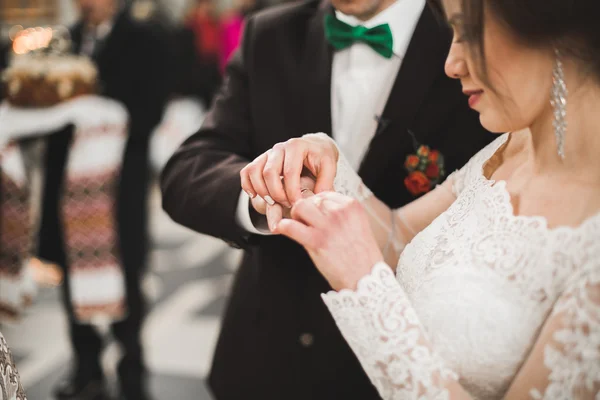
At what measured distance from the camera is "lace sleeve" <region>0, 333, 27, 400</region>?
0.80 m

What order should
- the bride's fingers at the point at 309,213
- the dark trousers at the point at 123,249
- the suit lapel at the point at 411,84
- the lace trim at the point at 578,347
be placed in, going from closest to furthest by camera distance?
1. the lace trim at the point at 578,347
2. the bride's fingers at the point at 309,213
3. the suit lapel at the point at 411,84
4. the dark trousers at the point at 123,249

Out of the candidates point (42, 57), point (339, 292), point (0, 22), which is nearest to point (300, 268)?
point (339, 292)

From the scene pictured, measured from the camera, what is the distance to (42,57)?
95.4 inches

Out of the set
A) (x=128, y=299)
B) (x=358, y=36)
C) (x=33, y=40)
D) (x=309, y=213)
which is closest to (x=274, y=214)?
(x=309, y=213)

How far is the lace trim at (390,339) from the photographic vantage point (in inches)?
30.4

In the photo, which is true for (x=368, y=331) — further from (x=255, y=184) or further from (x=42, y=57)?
(x=42, y=57)

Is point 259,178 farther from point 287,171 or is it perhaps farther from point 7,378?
point 7,378

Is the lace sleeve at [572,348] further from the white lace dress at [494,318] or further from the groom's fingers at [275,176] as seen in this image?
the groom's fingers at [275,176]

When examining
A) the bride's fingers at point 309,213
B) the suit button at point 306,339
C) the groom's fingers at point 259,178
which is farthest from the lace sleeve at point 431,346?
the suit button at point 306,339

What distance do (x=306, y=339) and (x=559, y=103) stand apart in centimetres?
79

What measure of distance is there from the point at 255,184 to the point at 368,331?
1.00 feet

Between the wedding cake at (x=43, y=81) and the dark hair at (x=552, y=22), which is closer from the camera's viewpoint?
the dark hair at (x=552, y=22)

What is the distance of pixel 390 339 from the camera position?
2.58ft

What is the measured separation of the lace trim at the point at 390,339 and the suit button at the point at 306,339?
20.6 inches
